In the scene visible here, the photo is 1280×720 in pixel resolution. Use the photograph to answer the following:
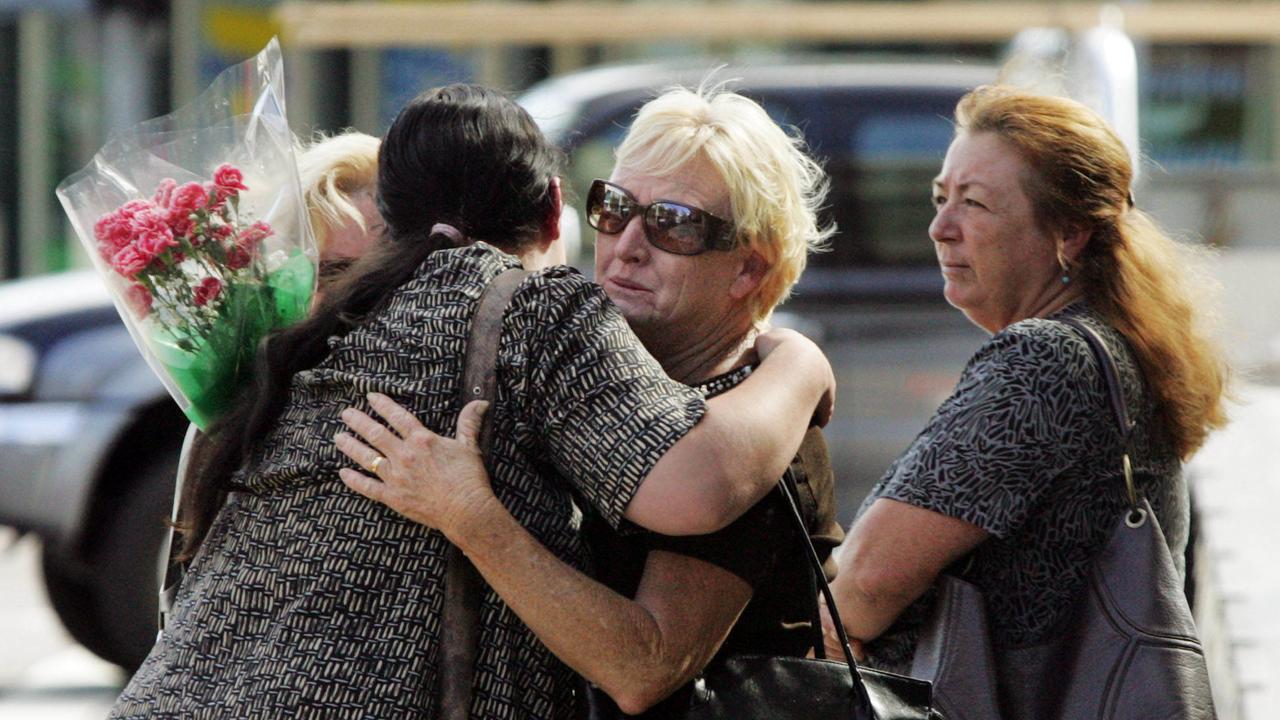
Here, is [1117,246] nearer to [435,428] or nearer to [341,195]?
[435,428]

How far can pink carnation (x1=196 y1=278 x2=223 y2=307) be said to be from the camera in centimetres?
221

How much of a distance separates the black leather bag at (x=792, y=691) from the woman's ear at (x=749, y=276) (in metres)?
0.40

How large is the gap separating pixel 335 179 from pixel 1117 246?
4.71 ft

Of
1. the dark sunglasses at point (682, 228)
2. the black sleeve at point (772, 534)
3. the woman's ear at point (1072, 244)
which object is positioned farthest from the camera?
the woman's ear at point (1072, 244)

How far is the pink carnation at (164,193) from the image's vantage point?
7.27ft

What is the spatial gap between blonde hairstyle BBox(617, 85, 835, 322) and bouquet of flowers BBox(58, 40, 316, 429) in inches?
21.5

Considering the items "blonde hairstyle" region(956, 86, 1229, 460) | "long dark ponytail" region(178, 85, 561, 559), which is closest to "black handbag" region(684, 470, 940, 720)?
"long dark ponytail" region(178, 85, 561, 559)

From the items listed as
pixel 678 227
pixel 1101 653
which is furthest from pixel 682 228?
pixel 1101 653

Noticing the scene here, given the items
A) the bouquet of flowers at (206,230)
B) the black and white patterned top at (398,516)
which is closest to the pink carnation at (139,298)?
the bouquet of flowers at (206,230)

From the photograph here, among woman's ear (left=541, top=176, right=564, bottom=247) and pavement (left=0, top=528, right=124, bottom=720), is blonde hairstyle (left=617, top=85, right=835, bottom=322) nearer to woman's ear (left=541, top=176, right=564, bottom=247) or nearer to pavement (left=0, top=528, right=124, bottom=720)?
woman's ear (left=541, top=176, right=564, bottom=247)

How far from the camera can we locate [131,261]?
7.14 ft

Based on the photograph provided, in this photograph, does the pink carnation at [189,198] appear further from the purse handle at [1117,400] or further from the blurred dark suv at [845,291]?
the blurred dark suv at [845,291]

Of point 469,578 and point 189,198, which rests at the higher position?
point 189,198

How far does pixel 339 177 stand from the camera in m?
3.03
